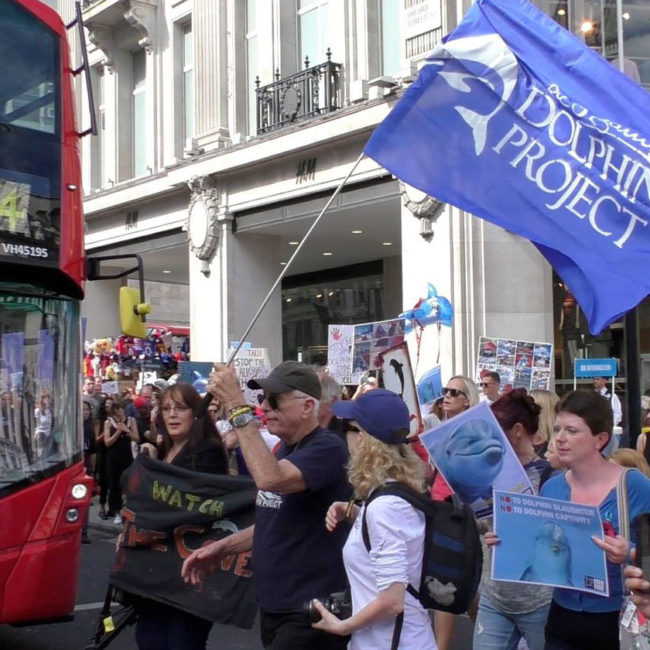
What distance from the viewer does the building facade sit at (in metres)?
15.7

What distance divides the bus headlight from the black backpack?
3901 millimetres

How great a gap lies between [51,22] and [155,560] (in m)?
4.50

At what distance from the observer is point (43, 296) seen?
6.95 m

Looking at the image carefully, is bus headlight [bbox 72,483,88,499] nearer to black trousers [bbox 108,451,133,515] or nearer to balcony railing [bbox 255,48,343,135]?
black trousers [bbox 108,451,133,515]

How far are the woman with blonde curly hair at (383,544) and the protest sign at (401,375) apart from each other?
176 inches

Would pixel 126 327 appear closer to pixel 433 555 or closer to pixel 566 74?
pixel 566 74

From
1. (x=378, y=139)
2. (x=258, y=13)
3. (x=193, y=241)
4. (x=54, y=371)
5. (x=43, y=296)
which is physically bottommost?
(x=54, y=371)

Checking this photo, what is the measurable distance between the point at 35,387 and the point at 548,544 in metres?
4.30

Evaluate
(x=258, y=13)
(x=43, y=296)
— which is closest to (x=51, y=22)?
(x=43, y=296)

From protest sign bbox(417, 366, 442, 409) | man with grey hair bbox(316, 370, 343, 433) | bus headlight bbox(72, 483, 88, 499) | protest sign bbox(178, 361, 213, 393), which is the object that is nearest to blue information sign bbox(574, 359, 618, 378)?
protest sign bbox(417, 366, 442, 409)

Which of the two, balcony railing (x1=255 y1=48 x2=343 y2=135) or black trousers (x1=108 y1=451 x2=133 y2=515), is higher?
balcony railing (x1=255 y1=48 x2=343 y2=135)

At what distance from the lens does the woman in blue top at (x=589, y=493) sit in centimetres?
357

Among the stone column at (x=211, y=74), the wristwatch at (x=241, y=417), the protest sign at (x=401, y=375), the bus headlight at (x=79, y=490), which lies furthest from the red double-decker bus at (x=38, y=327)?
the stone column at (x=211, y=74)

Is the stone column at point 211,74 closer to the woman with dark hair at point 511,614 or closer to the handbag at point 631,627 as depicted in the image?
the woman with dark hair at point 511,614
